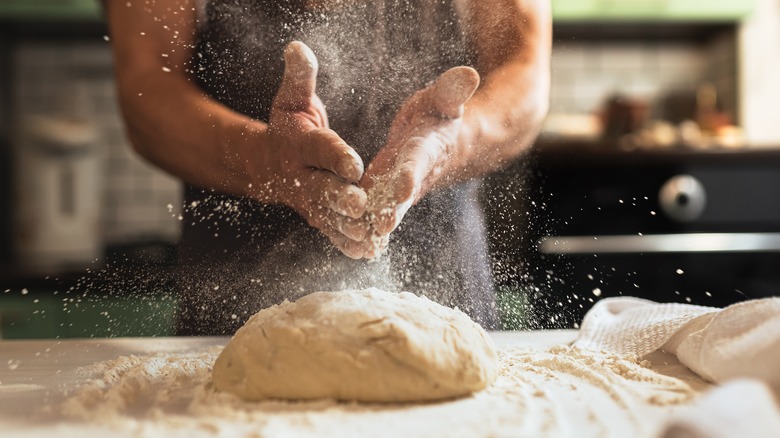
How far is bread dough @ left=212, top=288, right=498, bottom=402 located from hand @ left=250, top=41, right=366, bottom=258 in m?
0.16

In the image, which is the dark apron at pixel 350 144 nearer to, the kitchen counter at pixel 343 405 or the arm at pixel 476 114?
the arm at pixel 476 114

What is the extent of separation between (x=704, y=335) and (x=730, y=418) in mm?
400

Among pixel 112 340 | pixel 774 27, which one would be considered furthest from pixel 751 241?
pixel 112 340

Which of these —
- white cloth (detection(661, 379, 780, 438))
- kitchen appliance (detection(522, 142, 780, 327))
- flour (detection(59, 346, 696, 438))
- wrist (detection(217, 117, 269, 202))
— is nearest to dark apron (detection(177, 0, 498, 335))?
wrist (detection(217, 117, 269, 202))

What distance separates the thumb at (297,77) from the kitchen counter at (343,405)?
420mm

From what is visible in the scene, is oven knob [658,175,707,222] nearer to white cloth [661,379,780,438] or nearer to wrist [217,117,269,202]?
wrist [217,117,269,202]

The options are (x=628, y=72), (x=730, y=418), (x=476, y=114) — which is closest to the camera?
(x=730, y=418)

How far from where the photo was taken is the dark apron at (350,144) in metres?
1.15

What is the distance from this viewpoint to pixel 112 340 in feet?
3.92

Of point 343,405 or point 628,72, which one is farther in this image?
point 628,72

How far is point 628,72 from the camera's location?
2.76 metres

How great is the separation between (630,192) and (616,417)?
153 centimetres

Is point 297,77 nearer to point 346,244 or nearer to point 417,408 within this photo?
point 346,244

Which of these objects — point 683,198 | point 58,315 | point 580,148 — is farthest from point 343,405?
point 683,198
